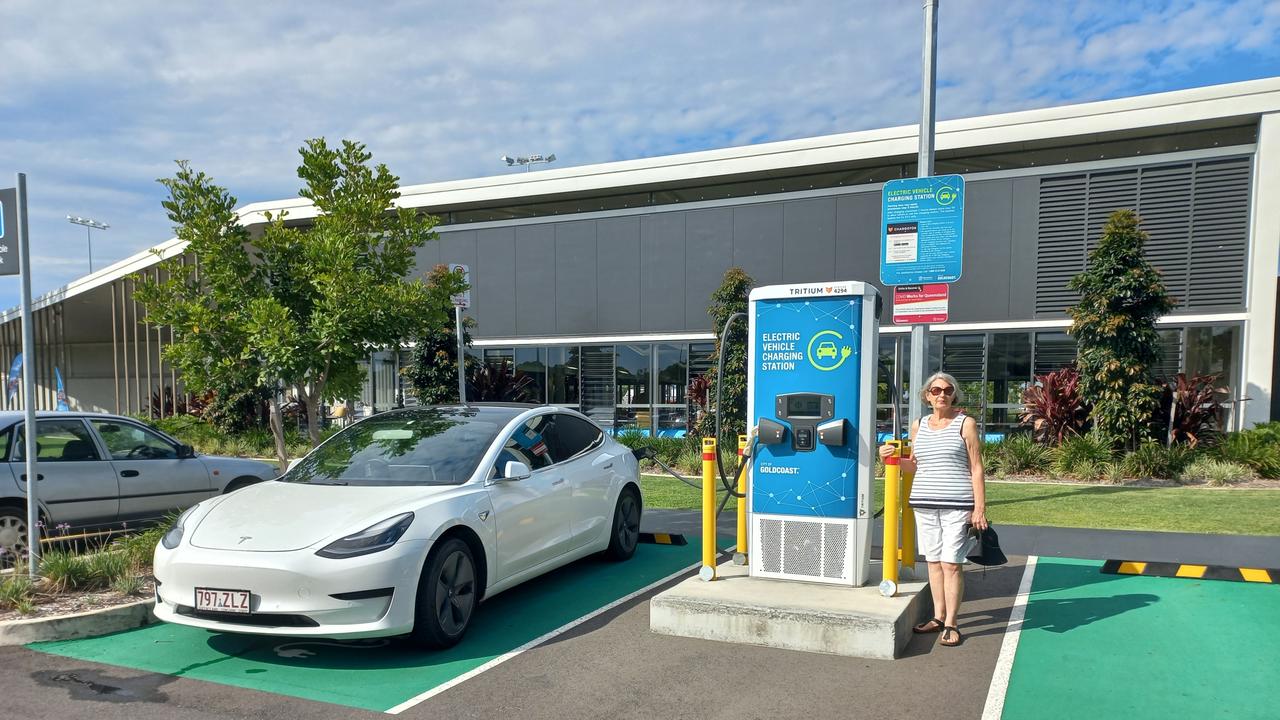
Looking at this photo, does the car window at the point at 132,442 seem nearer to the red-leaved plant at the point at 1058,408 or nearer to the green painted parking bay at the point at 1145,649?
the green painted parking bay at the point at 1145,649

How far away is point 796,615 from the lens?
508 centimetres

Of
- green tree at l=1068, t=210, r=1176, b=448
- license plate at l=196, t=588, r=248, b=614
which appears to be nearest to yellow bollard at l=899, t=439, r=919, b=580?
license plate at l=196, t=588, r=248, b=614

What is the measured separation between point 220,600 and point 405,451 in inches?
66.2

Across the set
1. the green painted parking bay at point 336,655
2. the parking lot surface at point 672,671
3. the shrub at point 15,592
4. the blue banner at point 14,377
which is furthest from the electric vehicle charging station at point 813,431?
the blue banner at point 14,377

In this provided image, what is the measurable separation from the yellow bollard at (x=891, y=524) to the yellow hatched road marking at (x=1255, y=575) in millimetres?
3191

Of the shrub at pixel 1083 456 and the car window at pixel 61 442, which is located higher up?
the car window at pixel 61 442

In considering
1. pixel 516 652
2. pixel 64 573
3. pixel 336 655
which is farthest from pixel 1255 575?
pixel 64 573

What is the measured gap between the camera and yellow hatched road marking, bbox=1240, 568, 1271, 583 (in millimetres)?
6262

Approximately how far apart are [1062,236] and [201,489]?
15855mm

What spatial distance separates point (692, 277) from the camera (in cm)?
1930

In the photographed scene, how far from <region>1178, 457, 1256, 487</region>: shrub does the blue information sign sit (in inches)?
285

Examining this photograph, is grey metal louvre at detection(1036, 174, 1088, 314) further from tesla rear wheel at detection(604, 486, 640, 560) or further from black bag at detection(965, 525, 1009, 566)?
black bag at detection(965, 525, 1009, 566)

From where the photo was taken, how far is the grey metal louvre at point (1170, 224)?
599 inches

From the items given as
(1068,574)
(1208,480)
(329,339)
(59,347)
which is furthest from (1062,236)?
(59,347)
